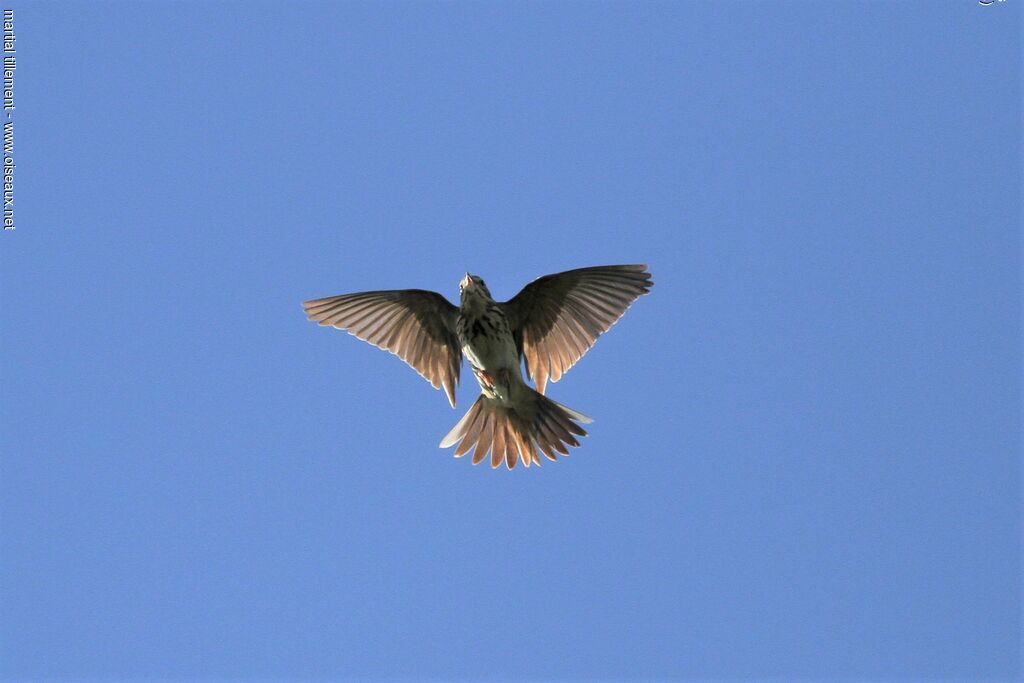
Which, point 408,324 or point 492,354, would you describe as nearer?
point 492,354

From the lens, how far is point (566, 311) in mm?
12070

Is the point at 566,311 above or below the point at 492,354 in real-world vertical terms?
above

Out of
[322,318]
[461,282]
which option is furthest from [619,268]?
[322,318]

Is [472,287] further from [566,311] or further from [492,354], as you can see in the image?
[566,311]

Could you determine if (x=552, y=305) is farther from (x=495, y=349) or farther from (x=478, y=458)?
(x=478, y=458)

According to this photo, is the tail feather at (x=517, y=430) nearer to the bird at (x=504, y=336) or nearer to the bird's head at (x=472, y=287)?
the bird at (x=504, y=336)

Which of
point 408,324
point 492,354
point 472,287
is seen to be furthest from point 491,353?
point 408,324

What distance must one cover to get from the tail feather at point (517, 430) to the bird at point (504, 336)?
0.04ft

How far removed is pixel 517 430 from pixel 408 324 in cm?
180

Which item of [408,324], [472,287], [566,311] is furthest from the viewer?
[408,324]

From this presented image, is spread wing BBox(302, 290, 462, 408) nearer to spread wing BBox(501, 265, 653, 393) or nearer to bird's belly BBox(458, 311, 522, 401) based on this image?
bird's belly BBox(458, 311, 522, 401)

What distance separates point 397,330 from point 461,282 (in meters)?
1.09

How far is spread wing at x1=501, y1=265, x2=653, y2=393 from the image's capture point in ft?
38.6

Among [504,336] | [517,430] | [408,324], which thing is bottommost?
[517,430]
